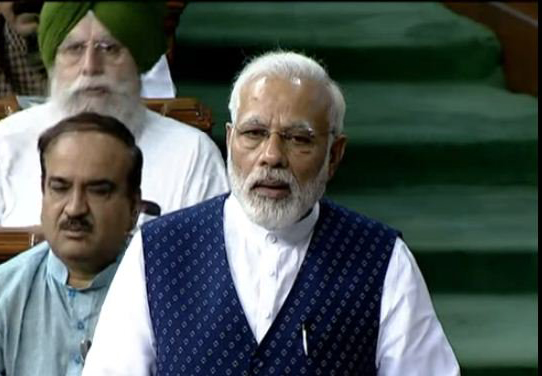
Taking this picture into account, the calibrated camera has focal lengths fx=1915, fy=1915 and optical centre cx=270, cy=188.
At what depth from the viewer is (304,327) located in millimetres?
3896

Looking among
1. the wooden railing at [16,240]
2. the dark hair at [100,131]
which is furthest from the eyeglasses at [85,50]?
the dark hair at [100,131]

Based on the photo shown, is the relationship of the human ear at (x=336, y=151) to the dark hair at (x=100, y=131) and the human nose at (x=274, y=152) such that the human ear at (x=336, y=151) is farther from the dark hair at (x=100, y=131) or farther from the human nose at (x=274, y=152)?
the dark hair at (x=100, y=131)

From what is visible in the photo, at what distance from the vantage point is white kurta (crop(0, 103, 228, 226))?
5129 millimetres

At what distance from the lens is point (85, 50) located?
5070mm

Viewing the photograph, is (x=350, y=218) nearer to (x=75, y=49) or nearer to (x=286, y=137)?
(x=286, y=137)

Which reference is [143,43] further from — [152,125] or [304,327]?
[152,125]

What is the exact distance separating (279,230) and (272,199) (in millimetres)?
96

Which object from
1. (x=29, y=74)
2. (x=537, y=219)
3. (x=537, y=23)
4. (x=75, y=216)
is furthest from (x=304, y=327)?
(x=537, y=23)

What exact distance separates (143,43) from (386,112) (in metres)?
4.73

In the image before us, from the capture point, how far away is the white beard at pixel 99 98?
4.99 metres

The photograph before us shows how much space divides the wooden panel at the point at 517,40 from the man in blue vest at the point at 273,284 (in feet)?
12.6

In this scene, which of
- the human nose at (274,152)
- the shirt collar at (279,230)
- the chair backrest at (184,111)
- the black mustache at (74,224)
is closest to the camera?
the human nose at (274,152)

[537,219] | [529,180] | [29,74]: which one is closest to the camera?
[29,74]

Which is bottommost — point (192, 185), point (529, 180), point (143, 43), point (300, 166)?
point (529, 180)
